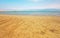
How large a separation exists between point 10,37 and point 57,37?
2081mm

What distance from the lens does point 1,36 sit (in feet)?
11.8

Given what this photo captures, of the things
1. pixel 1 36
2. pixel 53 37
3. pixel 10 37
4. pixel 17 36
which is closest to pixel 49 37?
pixel 53 37

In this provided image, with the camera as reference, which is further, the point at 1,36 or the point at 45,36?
the point at 45,36

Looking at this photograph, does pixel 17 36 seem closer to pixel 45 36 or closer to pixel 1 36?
pixel 1 36

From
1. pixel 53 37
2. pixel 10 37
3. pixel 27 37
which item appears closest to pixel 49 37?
pixel 53 37

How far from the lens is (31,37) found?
3717mm

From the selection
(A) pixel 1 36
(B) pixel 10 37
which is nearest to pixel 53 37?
(B) pixel 10 37

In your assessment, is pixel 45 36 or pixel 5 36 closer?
pixel 5 36

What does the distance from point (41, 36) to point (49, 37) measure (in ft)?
1.18

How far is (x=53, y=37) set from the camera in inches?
150

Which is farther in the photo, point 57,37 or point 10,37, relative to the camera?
point 57,37

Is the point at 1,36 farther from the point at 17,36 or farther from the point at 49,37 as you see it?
the point at 49,37

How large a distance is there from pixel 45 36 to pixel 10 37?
5.15 feet

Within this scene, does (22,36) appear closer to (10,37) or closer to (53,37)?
(10,37)
